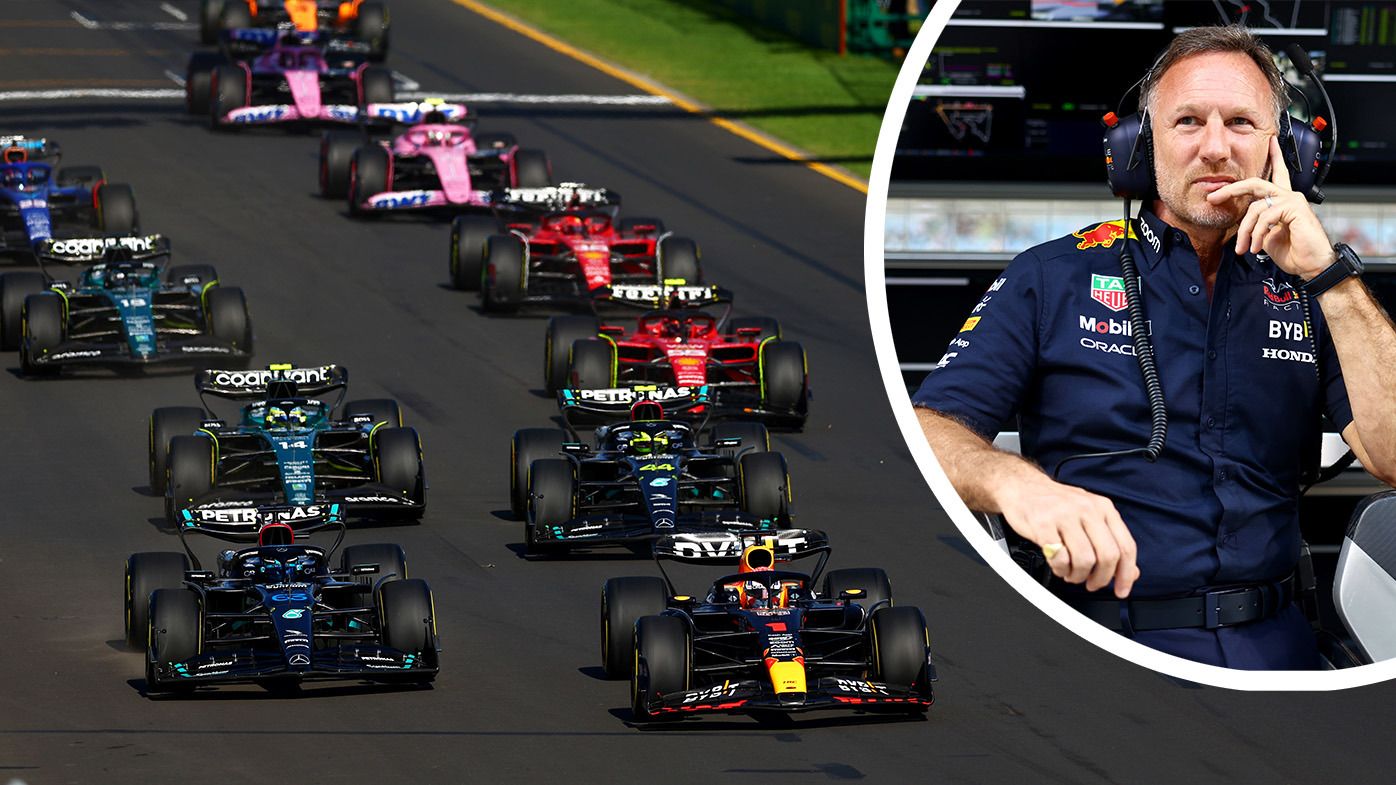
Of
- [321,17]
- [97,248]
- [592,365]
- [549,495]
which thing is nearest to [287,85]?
[321,17]

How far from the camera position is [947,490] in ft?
11.9

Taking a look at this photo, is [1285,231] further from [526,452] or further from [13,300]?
[13,300]

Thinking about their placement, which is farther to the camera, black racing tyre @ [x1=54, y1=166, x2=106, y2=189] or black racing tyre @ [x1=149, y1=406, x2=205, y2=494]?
black racing tyre @ [x1=54, y1=166, x2=106, y2=189]

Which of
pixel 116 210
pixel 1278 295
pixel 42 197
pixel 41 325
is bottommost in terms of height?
pixel 41 325

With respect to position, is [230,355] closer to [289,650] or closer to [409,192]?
[409,192]

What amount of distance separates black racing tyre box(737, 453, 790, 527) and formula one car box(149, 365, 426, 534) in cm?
353

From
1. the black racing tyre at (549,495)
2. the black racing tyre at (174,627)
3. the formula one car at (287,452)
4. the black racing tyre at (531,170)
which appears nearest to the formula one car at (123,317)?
the formula one car at (287,452)

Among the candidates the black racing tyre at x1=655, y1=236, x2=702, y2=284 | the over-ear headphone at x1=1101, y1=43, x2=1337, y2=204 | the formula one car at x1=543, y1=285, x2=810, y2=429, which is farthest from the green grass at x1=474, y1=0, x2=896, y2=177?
the over-ear headphone at x1=1101, y1=43, x2=1337, y2=204

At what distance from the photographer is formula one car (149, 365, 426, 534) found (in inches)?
1013

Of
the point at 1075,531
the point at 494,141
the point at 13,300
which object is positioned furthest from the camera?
the point at 494,141

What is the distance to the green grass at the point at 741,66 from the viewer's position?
4950 centimetres

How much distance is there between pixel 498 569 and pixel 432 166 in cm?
2020

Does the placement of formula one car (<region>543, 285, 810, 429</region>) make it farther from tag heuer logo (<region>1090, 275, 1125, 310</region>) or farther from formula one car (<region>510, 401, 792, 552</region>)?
tag heuer logo (<region>1090, 275, 1125, 310</region>)

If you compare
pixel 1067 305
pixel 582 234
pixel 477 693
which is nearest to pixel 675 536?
pixel 477 693
